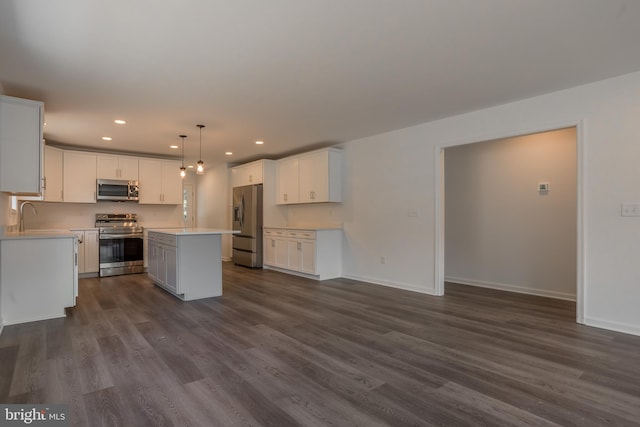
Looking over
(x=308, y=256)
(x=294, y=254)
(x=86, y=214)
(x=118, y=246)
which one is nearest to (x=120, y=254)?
(x=118, y=246)

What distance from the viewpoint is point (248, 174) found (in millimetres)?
7586

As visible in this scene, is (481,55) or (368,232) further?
(368,232)

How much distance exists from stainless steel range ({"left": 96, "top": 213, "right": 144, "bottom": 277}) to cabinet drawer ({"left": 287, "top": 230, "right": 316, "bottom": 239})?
9.41 ft

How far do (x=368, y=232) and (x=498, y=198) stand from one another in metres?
2.01

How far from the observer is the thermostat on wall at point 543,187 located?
472 centimetres

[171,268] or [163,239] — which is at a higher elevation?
[163,239]

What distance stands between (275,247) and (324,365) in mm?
4356

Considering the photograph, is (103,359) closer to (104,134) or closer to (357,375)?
(357,375)

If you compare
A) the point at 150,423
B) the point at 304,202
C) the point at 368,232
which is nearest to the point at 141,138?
the point at 304,202

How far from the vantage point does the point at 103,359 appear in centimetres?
263

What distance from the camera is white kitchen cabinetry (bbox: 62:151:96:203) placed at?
614 cm

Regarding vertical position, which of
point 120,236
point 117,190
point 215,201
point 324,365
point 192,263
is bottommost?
point 324,365

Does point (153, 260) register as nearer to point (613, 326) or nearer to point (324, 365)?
point (324, 365)

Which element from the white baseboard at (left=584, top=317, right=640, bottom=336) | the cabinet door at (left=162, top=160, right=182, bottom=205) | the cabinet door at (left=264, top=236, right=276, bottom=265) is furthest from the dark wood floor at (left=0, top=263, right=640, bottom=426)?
the cabinet door at (left=162, top=160, right=182, bottom=205)
